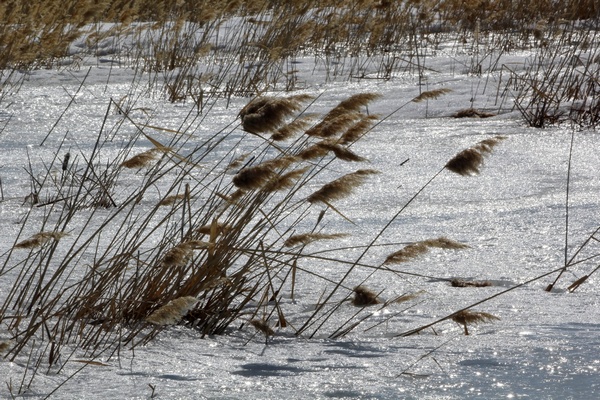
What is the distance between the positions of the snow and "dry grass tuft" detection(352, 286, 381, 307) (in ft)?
0.12

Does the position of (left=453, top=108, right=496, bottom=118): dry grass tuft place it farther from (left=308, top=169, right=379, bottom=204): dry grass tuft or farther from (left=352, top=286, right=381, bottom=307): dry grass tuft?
(left=308, top=169, right=379, bottom=204): dry grass tuft

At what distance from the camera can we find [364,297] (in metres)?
1.58

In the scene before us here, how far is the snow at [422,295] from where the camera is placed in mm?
1188

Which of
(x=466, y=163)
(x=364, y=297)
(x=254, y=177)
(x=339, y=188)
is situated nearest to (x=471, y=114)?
(x=364, y=297)

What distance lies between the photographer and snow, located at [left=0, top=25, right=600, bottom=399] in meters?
1.19

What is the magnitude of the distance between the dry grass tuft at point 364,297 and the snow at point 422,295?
0.12 feet

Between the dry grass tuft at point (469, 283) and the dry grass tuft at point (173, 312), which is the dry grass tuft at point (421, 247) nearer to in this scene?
the dry grass tuft at point (469, 283)

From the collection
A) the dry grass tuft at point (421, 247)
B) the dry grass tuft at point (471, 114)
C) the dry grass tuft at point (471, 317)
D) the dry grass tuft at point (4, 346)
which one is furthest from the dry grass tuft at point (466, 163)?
the dry grass tuft at point (471, 114)

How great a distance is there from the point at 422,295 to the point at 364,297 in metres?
0.19

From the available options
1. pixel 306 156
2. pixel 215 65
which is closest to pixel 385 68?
pixel 215 65

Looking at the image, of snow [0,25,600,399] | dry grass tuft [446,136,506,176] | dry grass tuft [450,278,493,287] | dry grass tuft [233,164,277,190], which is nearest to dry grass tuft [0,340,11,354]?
snow [0,25,600,399]

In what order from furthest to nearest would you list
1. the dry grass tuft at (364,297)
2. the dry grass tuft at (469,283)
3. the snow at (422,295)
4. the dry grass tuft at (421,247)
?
the dry grass tuft at (469,283), the dry grass tuft at (364,297), the dry grass tuft at (421,247), the snow at (422,295)

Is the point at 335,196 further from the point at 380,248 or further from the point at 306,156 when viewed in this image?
the point at 380,248

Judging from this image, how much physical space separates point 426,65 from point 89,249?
3624 millimetres
